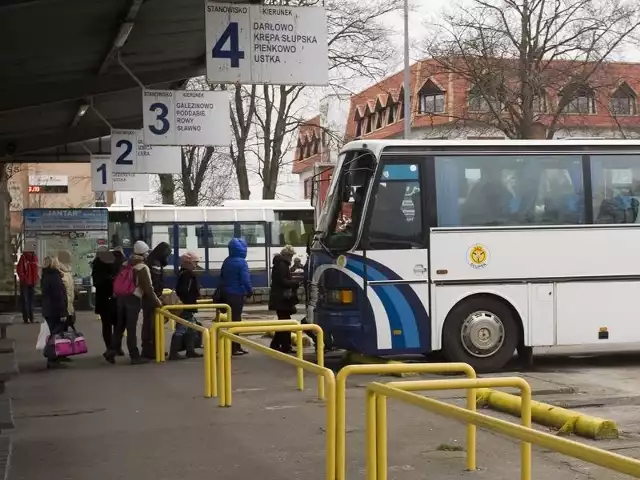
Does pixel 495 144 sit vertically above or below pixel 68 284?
above

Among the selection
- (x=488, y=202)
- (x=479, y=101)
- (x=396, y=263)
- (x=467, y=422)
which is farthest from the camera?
(x=479, y=101)

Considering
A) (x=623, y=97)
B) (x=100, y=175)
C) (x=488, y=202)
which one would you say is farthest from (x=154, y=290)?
(x=623, y=97)

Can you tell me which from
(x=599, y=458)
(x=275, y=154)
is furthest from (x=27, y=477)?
(x=275, y=154)

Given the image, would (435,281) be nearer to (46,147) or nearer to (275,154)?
(46,147)

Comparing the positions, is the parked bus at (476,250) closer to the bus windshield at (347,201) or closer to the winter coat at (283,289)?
the bus windshield at (347,201)

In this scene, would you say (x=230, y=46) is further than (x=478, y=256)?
No

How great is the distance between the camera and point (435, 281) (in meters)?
11.7

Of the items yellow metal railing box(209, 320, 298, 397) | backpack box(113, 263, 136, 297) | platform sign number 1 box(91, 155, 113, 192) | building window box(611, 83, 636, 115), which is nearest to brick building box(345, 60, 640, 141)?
building window box(611, 83, 636, 115)

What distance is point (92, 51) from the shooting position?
50.1ft

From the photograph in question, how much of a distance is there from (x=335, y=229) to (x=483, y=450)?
17.1 feet

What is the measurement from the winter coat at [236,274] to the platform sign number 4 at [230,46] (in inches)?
124

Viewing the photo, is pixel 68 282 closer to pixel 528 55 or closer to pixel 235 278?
pixel 235 278

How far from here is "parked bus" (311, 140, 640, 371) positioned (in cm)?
1160

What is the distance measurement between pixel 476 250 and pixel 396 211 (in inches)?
47.9
